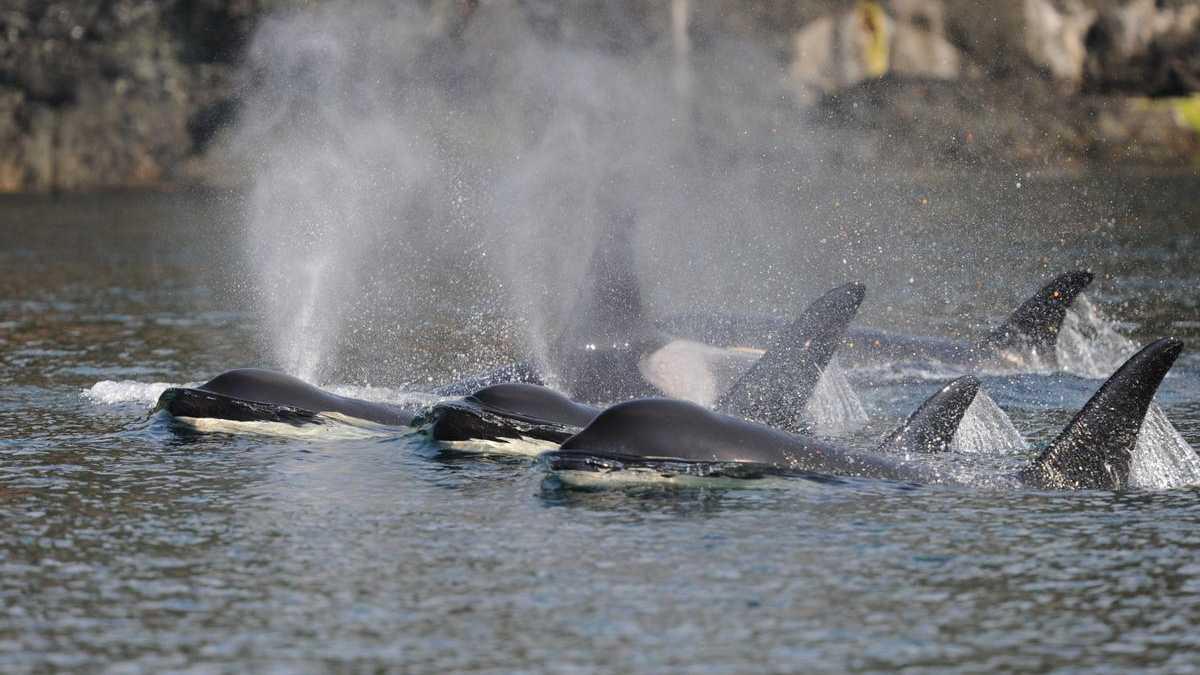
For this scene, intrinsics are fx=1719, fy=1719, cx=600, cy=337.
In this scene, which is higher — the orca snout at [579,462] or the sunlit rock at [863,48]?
the sunlit rock at [863,48]

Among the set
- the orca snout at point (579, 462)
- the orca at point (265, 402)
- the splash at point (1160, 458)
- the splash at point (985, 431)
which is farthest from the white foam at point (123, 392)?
the splash at point (1160, 458)

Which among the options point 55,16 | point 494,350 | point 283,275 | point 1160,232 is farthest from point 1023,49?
point 494,350

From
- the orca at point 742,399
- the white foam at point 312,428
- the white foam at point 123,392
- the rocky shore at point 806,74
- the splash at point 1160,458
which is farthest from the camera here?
the rocky shore at point 806,74

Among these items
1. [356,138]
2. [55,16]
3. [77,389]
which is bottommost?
[77,389]

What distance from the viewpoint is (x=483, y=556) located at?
10.1 meters

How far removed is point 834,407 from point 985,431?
200 centimetres

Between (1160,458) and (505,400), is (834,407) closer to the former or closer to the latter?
(505,400)

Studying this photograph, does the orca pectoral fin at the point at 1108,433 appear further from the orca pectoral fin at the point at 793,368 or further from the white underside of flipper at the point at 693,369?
the white underside of flipper at the point at 693,369

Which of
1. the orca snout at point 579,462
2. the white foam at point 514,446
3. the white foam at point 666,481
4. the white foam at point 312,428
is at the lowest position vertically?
the white foam at point 666,481

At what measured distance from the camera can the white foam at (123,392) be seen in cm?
1625

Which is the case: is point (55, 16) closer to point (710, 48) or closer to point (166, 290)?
point (710, 48)

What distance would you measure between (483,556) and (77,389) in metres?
8.64

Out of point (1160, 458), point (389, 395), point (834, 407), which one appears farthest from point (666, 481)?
point (389, 395)

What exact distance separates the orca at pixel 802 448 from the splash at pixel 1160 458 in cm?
19
